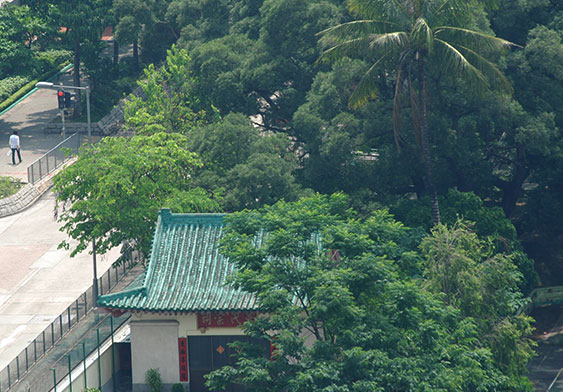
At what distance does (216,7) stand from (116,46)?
2115cm

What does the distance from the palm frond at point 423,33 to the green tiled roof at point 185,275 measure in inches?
507

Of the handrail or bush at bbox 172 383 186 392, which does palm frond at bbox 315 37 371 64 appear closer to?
bush at bbox 172 383 186 392

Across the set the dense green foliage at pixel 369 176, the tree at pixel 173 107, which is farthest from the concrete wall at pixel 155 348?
the tree at pixel 173 107

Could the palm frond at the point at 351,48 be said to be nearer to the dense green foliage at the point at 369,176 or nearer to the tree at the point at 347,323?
the dense green foliage at the point at 369,176

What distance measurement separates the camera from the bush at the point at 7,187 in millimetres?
76250

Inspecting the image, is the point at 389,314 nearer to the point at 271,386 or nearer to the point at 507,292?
the point at 271,386

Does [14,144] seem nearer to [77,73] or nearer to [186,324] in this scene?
[77,73]

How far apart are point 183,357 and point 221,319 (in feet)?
8.24

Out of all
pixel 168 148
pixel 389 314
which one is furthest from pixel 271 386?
pixel 168 148

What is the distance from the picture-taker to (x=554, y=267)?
6756cm

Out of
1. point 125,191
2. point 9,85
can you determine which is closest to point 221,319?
point 125,191

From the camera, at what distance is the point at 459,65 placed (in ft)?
179

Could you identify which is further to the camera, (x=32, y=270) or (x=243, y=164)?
(x=32, y=270)

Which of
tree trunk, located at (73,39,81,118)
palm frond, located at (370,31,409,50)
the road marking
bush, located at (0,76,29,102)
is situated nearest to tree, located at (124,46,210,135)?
the road marking
